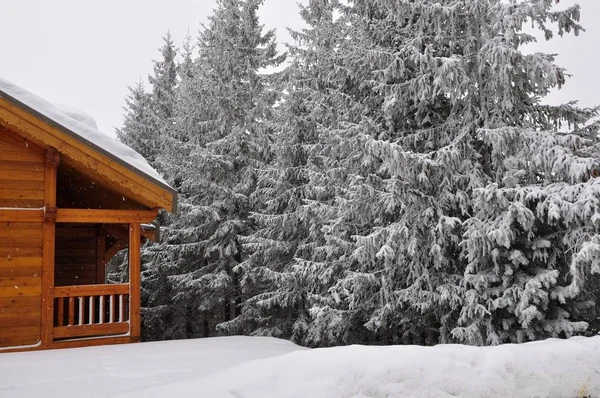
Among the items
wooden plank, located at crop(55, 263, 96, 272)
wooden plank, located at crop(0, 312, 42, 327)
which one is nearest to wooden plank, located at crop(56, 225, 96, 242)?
wooden plank, located at crop(55, 263, 96, 272)

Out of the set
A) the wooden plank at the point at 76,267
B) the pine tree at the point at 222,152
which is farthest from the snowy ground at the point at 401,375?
the pine tree at the point at 222,152

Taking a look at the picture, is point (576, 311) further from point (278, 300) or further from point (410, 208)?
point (278, 300)

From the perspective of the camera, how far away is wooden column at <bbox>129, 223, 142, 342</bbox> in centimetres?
870

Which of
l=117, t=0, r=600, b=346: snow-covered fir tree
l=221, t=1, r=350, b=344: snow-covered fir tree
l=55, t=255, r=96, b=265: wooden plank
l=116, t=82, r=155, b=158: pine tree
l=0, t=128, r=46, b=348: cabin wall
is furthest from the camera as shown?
l=116, t=82, r=155, b=158: pine tree

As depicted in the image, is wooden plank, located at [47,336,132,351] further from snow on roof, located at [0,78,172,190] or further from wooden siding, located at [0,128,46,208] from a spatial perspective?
snow on roof, located at [0,78,172,190]

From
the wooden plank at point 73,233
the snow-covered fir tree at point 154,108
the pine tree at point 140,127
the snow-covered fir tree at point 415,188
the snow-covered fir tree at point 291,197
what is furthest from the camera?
the pine tree at point 140,127

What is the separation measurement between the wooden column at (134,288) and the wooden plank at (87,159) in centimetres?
69

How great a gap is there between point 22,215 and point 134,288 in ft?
7.18

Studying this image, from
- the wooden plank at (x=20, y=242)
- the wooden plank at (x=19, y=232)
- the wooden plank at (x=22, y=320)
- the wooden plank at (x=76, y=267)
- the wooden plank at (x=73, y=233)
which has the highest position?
the wooden plank at (x=73, y=233)

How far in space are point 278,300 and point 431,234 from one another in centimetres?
610

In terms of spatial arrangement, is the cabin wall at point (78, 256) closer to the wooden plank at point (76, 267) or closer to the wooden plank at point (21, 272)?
the wooden plank at point (76, 267)

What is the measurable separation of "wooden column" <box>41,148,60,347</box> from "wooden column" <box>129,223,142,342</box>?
125cm

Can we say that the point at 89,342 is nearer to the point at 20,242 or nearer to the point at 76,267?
the point at 20,242

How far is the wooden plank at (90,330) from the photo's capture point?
27.1ft
